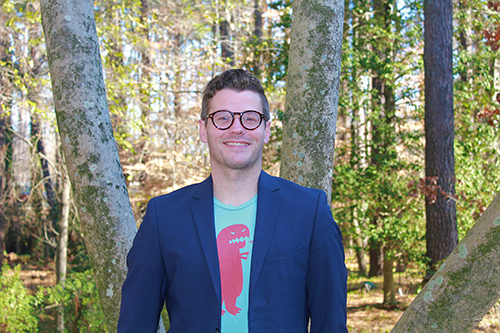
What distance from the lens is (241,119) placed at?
6.72 feet

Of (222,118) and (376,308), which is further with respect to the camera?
(376,308)

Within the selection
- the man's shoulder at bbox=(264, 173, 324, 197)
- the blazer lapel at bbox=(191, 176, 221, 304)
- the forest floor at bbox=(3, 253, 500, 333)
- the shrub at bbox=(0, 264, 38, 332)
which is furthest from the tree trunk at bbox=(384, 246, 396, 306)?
the blazer lapel at bbox=(191, 176, 221, 304)

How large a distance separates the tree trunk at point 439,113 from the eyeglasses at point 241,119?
749cm

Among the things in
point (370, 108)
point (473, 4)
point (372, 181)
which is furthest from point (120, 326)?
point (473, 4)

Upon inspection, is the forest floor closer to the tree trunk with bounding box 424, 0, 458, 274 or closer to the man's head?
the tree trunk with bounding box 424, 0, 458, 274

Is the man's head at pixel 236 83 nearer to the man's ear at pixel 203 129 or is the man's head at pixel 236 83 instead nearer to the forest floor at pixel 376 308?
the man's ear at pixel 203 129

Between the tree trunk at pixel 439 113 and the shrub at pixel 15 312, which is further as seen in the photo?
the tree trunk at pixel 439 113

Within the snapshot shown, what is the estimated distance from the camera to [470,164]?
29.6 feet

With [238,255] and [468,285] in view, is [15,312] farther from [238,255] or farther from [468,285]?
[468,285]

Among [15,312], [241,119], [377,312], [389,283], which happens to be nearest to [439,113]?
[389,283]

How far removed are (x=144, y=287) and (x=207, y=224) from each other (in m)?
0.38

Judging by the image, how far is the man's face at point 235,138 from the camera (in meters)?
2.03

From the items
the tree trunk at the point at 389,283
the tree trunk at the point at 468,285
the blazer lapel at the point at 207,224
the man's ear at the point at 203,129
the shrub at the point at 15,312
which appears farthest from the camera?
the tree trunk at the point at 389,283

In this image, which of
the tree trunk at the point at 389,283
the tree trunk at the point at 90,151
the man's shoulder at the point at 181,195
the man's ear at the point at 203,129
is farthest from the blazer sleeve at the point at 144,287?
the tree trunk at the point at 389,283
